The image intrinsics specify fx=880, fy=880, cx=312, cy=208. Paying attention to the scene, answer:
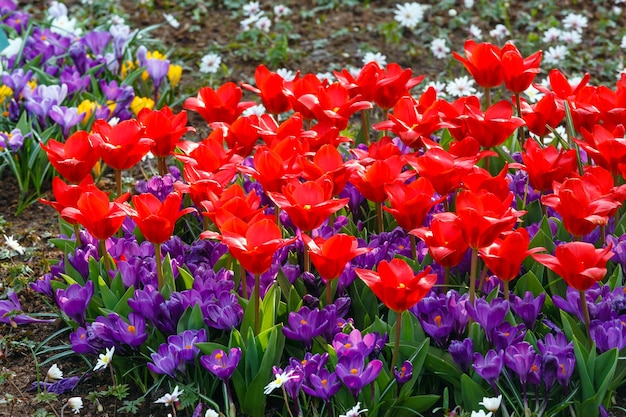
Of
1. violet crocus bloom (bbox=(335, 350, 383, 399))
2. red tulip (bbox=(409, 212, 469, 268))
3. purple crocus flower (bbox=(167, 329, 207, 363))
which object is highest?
red tulip (bbox=(409, 212, 469, 268))

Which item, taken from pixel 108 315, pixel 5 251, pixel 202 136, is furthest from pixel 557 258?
pixel 202 136

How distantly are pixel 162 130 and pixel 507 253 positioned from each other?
1.20 m

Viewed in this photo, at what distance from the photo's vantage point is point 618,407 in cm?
223

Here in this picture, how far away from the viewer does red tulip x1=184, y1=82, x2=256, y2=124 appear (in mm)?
3029

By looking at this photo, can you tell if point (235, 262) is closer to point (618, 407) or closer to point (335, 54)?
point (618, 407)

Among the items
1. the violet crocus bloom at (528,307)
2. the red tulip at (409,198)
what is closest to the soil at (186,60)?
the red tulip at (409,198)

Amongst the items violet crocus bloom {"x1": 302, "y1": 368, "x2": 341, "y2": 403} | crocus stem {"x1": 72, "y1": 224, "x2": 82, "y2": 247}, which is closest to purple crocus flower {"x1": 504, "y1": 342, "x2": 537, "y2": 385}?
violet crocus bloom {"x1": 302, "y1": 368, "x2": 341, "y2": 403}

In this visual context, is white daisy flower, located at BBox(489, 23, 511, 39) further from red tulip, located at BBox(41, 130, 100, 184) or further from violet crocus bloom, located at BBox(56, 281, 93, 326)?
violet crocus bloom, located at BBox(56, 281, 93, 326)

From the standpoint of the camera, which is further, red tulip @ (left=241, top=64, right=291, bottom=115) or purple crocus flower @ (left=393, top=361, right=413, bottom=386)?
red tulip @ (left=241, top=64, right=291, bottom=115)

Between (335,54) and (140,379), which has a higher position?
(140,379)

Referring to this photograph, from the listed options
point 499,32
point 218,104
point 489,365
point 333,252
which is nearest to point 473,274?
point 489,365

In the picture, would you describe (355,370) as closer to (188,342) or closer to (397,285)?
(397,285)

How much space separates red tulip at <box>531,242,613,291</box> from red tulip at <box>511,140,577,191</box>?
0.50m

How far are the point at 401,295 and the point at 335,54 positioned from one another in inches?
126
